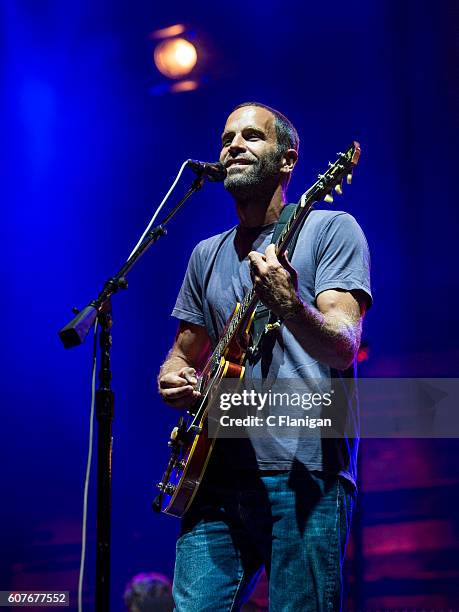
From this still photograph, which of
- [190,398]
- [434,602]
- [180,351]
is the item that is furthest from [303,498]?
[434,602]

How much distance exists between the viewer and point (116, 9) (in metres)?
5.59

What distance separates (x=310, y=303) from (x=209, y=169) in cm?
72

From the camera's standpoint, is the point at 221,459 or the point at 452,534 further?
the point at 452,534

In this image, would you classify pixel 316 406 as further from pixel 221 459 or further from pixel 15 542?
pixel 15 542

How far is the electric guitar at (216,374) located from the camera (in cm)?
237

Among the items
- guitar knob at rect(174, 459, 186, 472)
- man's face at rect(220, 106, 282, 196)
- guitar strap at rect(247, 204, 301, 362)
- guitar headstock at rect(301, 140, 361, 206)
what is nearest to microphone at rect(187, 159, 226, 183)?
man's face at rect(220, 106, 282, 196)

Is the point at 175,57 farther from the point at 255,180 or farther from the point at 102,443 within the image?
the point at 102,443

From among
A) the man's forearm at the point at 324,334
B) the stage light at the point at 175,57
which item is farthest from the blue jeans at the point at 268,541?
the stage light at the point at 175,57

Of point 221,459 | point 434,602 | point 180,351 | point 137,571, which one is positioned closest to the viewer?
point 221,459

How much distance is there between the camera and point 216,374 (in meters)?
2.47

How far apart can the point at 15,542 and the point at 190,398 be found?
3.24m

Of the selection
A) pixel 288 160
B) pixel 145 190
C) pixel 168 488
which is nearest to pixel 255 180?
pixel 288 160

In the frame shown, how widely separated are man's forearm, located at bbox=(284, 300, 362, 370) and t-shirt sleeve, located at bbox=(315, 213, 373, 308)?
139mm

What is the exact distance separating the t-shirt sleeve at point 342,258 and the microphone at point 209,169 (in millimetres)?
553
